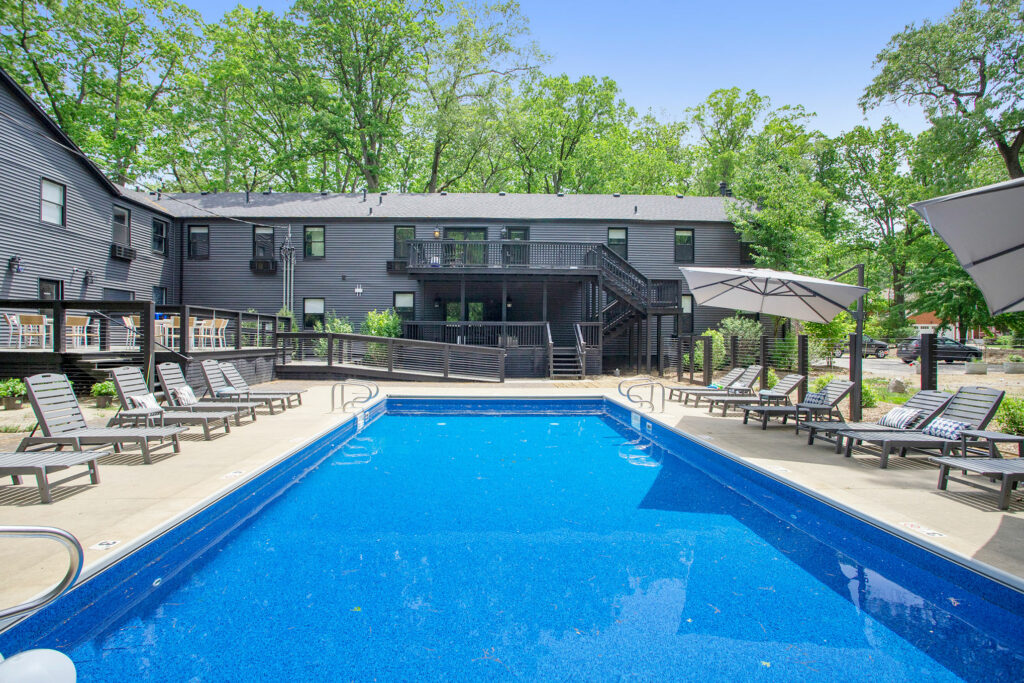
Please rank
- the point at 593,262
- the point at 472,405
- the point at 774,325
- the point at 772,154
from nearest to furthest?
1. the point at 472,405
2. the point at 593,262
3. the point at 774,325
4. the point at 772,154

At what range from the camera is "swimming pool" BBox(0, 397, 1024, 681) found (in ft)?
9.62

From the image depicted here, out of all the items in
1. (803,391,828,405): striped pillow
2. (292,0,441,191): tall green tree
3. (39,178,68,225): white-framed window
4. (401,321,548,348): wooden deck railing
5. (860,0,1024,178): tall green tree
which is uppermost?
(292,0,441,191): tall green tree

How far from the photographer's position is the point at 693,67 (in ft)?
72.3

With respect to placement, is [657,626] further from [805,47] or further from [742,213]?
[742,213]

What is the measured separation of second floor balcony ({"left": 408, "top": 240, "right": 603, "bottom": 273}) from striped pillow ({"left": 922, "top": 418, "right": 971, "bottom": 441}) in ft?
43.4

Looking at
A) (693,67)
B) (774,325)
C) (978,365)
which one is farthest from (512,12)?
(978,365)

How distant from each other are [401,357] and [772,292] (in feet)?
34.8

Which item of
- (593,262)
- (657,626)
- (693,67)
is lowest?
(657,626)

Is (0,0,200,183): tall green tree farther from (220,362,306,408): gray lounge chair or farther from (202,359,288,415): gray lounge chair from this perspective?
(202,359,288,415): gray lounge chair

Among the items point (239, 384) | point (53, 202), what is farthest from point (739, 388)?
point (53, 202)

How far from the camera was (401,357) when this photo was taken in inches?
660

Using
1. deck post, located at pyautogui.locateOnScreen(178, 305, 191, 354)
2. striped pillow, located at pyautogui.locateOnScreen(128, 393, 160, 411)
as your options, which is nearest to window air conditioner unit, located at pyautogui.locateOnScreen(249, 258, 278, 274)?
deck post, located at pyautogui.locateOnScreen(178, 305, 191, 354)

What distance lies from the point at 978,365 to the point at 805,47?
38.9 ft

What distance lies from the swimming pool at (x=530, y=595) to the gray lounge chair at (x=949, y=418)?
1.40m
